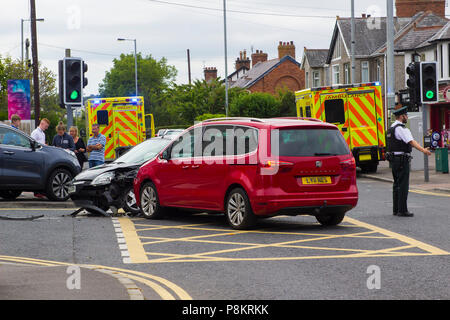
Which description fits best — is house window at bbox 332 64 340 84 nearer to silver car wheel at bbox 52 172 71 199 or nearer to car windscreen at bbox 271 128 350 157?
silver car wheel at bbox 52 172 71 199

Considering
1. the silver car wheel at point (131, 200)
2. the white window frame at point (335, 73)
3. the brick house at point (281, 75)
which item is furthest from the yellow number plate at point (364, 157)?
the brick house at point (281, 75)

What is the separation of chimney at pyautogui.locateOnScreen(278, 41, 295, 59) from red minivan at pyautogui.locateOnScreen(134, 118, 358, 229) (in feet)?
244

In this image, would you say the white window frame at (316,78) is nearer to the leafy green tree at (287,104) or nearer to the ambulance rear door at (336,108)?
the leafy green tree at (287,104)

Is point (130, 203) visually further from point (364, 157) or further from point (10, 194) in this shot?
point (364, 157)

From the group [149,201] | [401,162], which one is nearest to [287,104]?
[401,162]

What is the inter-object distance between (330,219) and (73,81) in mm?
7236

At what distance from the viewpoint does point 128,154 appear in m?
16.1

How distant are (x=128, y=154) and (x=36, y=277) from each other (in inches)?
327

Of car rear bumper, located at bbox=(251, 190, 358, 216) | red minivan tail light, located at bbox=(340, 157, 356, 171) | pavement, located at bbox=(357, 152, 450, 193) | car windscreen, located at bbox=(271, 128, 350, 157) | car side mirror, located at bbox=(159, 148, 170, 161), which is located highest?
car windscreen, located at bbox=(271, 128, 350, 157)

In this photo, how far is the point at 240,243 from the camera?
1086cm

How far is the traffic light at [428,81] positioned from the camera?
23.0 m

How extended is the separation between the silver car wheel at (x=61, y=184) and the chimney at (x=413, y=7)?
159 feet

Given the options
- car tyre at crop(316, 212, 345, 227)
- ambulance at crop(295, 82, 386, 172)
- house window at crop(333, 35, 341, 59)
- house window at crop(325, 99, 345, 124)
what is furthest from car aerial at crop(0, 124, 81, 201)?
house window at crop(333, 35, 341, 59)

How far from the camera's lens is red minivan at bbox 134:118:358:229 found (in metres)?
11.8
